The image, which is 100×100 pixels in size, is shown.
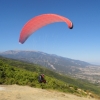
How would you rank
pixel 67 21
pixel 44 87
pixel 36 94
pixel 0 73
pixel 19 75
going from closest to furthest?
pixel 67 21
pixel 36 94
pixel 44 87
pixel 0 73
pixel 19 75

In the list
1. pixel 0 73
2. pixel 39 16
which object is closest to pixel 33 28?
pixel 39 16

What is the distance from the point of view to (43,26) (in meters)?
16.4

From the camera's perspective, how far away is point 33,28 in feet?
52.2

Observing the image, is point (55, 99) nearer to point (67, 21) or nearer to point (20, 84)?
point (20, 84)

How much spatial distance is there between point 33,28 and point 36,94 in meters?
7.63

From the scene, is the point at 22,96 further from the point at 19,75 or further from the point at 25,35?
the point at 19,75

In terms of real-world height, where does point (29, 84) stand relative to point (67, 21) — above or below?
below

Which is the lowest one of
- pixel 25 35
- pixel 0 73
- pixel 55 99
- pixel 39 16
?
pixel 55 99

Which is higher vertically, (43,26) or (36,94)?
(43,26)

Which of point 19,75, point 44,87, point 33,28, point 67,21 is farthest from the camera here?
point 19,75

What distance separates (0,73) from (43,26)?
1244 cm

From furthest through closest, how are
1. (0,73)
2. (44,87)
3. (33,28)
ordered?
(0,73) → (44,87) → (33,28)

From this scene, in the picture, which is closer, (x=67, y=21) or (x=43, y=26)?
(x=67, y=21)

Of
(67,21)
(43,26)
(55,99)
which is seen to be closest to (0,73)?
(55,99)
